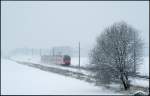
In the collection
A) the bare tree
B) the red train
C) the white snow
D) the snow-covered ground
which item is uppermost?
the bare tree

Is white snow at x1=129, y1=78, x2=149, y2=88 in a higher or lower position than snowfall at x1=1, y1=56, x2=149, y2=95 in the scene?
higher

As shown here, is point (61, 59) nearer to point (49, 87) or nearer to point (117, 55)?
point (49, 87)

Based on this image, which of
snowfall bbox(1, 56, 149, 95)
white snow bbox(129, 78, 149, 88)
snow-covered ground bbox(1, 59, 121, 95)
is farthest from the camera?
white snow bbox(129, 78, 149, 88)

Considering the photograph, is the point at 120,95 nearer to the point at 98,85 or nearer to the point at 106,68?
the point at 106,68

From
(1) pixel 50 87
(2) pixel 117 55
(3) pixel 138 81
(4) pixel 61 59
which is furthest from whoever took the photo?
(4) pixel 61 59

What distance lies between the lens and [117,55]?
33656 mm

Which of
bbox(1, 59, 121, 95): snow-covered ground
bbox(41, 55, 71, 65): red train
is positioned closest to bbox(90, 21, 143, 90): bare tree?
bbox(1, 59, 121, 95): snow-covered ground

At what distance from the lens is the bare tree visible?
33500 mm

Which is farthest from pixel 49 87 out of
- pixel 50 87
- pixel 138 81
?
pixel 138 81

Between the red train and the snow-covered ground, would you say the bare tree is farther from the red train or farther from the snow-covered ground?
the red train

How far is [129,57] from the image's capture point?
112ft

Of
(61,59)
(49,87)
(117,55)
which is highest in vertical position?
(117,55)

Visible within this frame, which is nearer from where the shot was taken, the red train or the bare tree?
the bare tree

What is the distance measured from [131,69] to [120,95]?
6875mm
